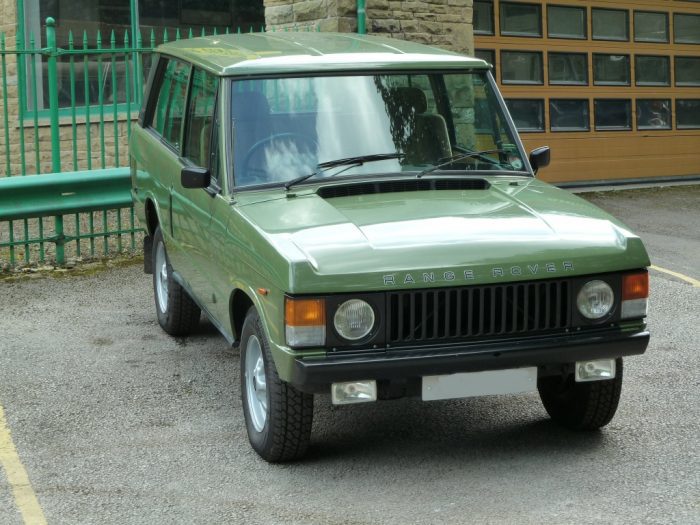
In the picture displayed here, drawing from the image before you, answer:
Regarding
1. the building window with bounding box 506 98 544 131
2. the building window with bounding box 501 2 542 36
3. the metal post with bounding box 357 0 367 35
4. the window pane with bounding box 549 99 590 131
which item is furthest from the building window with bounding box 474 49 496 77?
the metal post with bounding box 357 0 367 35

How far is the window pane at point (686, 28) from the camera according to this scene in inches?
587

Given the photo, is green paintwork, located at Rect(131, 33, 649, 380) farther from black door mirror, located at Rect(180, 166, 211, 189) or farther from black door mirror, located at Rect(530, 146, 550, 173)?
black door mirror, located at Rect(530, 146, 550, 173)

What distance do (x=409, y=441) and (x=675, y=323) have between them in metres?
3.13

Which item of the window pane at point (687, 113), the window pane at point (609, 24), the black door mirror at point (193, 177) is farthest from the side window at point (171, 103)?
the window pane at point (687, 113)

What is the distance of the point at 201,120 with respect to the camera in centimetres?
644

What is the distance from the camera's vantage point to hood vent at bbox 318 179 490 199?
5.71m

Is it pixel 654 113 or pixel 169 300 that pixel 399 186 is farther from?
pixel 654 113

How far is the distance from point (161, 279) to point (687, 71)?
30.8ft

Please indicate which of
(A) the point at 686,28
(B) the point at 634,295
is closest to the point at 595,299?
(B) the point at 634,295

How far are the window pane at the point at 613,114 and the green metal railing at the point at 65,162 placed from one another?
4.89 metres

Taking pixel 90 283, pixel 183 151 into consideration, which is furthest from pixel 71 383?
pixel 90 283

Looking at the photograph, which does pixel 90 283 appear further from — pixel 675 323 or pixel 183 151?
pixel 675 323

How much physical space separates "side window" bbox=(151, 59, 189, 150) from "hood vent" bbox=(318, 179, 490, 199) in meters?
1.61

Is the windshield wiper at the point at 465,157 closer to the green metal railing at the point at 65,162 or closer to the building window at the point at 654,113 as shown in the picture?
the green metal railing at the point at 65,162
